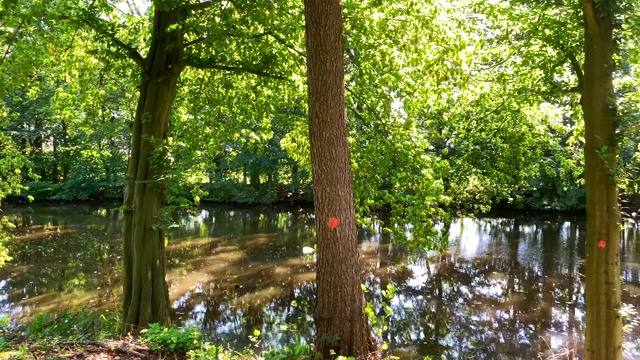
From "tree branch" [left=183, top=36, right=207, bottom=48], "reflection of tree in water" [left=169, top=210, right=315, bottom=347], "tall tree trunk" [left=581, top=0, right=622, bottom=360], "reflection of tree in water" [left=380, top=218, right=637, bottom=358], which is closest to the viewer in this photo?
"tall tree trunk" [left=581, top=0, right=622, bottom=360]

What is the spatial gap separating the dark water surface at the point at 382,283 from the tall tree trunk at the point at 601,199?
1.14ft

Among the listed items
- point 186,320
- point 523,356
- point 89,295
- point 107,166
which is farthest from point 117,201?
point 523,356

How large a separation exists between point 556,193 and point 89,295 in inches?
893

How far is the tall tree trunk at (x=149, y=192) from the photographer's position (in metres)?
7.52

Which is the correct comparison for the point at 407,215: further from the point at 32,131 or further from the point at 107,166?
the point at 32,131

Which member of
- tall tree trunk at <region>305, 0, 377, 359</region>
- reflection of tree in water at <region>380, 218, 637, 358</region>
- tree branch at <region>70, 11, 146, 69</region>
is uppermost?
tree branch at <region>70, 11, 146, 69</region>

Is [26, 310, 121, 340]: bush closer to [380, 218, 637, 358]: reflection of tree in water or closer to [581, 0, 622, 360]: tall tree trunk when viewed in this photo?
[380, 218, 637, 358]: reflection of tree in water

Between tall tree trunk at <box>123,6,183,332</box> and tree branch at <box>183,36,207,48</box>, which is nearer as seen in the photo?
tall tree trunk at <box>123,6,183,332</box>

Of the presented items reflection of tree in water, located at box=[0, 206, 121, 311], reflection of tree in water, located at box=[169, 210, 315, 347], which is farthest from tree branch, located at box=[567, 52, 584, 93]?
reflection of tree in water, located at box=[0, 206, 121, 311]

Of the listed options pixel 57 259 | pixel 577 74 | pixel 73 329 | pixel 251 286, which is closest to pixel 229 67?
pixel 73 329

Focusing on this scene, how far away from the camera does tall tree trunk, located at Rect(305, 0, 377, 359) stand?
4180mm

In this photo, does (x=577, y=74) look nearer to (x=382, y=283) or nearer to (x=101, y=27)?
(x=101, y=27)

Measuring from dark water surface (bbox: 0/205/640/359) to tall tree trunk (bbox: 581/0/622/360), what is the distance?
0.35 metres

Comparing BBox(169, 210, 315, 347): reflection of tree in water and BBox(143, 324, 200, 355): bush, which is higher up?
BBox(143, 324, 200, 355): bush
